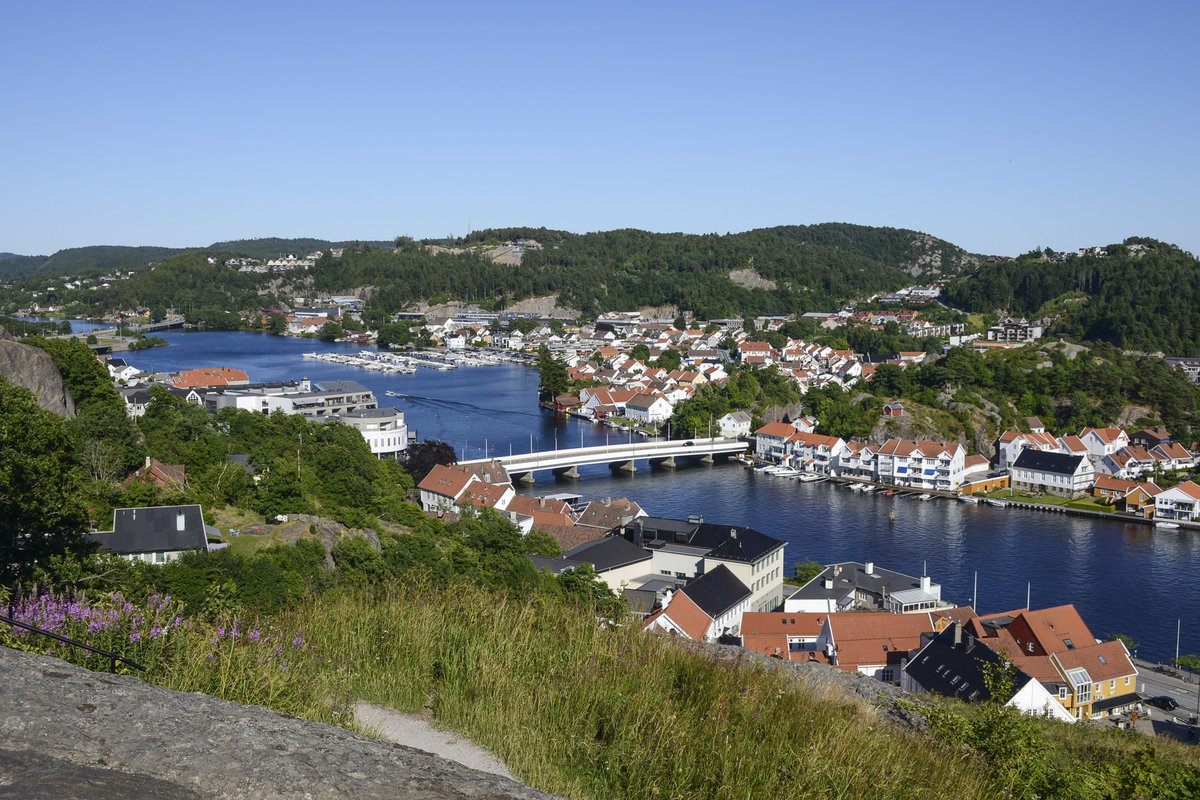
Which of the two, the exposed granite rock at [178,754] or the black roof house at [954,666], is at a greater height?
the exposed granite rock at [178,754]

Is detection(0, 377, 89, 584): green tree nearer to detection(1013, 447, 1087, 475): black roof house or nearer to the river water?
the river water

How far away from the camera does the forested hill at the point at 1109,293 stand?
35188 millimetres

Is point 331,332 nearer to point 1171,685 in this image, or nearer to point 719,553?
point 719,553

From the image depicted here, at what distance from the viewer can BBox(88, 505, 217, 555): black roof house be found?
7.41 m

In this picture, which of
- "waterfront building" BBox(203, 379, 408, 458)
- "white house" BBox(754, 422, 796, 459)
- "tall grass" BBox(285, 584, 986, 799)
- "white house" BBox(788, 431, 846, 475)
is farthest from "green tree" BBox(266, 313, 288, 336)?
"tall grass" BBox(285, 584, 986, 799)

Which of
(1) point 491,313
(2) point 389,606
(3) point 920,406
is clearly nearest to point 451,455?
(3) point 920,406

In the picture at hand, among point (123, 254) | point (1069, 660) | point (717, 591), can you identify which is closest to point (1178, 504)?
point (1069, 660)

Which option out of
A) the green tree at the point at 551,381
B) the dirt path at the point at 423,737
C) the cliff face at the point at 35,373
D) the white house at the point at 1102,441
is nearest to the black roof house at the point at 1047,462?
the white house at the point at 1102,441

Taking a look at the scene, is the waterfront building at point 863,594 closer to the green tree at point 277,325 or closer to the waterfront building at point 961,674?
the waterfront building at point 961,674

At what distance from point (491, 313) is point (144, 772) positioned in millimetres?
54988

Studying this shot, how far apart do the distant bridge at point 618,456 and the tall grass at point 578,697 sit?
53.0 feet

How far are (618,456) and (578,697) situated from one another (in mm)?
19176

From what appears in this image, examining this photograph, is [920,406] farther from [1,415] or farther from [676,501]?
[1,415]

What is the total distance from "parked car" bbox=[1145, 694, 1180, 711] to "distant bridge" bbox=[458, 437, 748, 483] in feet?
39.6
